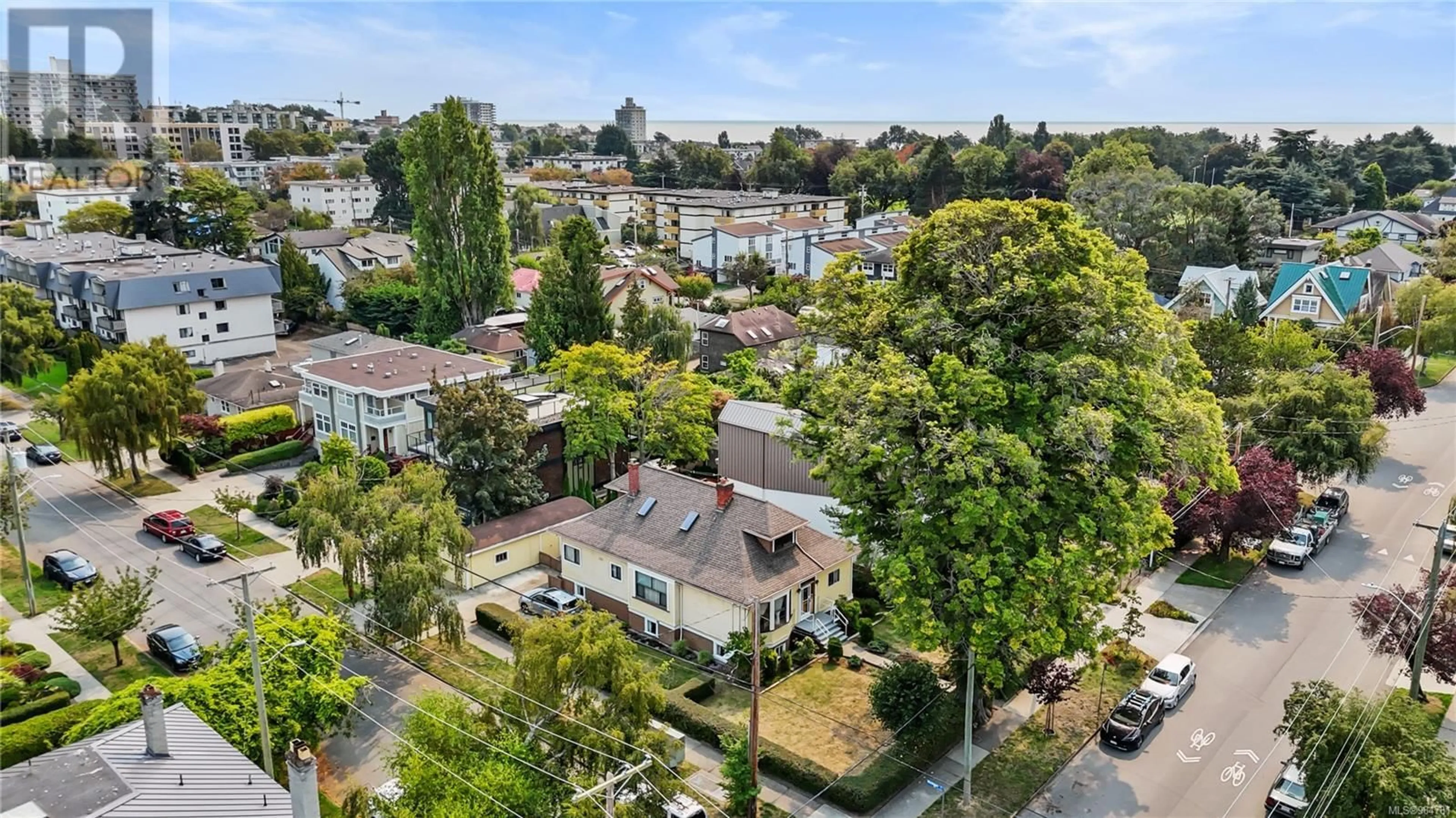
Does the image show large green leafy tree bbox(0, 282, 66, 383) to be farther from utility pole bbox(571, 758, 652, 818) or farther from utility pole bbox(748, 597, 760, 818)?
utility pole bbox(748, 597, 760, 818)

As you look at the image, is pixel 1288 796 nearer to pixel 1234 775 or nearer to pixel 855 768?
pixel 1234 775

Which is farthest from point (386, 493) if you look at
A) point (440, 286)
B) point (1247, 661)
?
point (440, 286)

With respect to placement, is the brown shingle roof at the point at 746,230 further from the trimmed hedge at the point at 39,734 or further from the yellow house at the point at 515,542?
the trimmed hedge at the point at 39,734

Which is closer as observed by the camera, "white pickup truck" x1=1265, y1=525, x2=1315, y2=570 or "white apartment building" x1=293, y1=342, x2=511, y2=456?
"white pickup truck" x1=1265, y1=525, x2=1315, y2=570

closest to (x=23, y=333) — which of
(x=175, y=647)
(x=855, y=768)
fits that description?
(x=175, y=647)

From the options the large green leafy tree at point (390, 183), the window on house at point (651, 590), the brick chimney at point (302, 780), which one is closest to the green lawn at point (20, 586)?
the window on house at point (651, 590)

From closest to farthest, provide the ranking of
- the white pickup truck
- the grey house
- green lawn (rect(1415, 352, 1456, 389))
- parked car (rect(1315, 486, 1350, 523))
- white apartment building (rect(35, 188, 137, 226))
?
the white pickup truck
parked car (rect(1315, 486, 1350, 523))
green lawn (rect(1415, 352, 1456, 389))
the grey house
white apartment building (rect(35, 188, 137, 226))

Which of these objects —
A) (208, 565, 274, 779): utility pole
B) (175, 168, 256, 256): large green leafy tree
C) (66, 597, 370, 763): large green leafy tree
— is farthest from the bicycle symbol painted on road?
(175, 168, 256, 256): large green leafy tree
